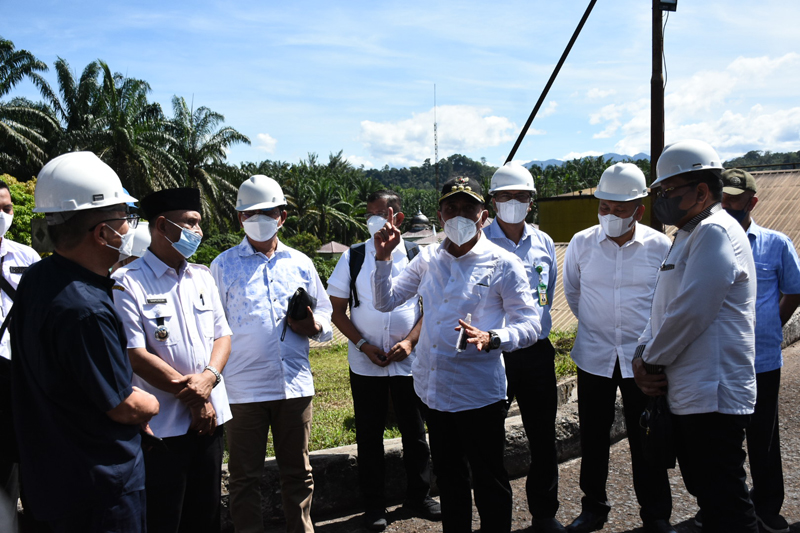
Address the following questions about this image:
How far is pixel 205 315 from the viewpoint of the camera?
11.0 feet

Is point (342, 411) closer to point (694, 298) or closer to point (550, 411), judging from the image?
point (550, 411)

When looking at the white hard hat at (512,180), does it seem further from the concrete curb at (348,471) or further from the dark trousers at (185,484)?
the dark trousers at (185,484)

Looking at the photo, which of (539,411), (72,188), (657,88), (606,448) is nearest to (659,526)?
(606,448)

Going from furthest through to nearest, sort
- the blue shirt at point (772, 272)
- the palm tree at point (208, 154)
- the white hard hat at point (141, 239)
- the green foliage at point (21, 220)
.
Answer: the palm tree at point (208, 154)
the green foliage at point (21, 220)
the white hard hat at point (141, 239)
the blue shirt at point (772, 272)

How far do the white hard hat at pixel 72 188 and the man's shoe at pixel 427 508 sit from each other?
2898 millimetres

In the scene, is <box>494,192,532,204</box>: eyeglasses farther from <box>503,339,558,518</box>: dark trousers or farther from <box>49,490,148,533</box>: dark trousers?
<box>49,490,148,533</box>: dark trousers

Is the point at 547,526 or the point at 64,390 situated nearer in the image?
the point at 64,390

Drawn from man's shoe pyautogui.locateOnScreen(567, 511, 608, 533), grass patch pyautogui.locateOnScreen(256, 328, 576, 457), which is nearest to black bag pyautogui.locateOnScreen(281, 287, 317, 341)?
grass patch pyautogui.locateOnScreen(256, 328, 576, 457)

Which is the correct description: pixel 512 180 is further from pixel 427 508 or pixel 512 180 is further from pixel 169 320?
pixel 169 320

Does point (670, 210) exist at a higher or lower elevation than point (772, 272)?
higher

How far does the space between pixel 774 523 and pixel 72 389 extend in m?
4.06

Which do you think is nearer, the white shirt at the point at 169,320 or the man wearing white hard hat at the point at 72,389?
the man wearing white hard hat at the point at 72,389

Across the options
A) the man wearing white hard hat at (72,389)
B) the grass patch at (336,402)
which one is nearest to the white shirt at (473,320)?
the man wearing white hard hat at (72,389)

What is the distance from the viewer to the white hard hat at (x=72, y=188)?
2441mm
